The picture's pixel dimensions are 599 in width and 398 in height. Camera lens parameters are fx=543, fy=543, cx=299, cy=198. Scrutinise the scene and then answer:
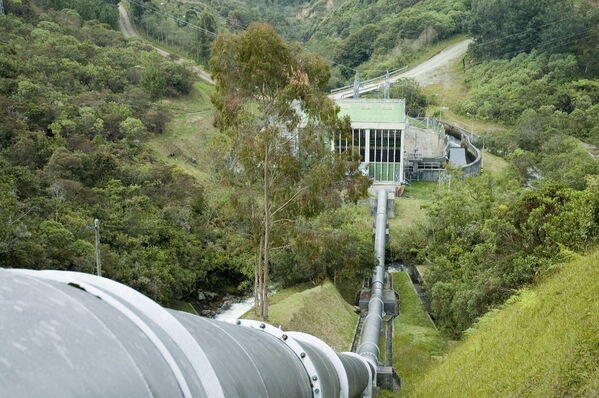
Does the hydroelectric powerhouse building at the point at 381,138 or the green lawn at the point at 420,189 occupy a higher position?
the hydroelectric powerhouse building at the point at 381,138

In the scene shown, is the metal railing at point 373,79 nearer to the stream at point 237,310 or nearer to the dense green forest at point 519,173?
the dense green forest at point 519,173

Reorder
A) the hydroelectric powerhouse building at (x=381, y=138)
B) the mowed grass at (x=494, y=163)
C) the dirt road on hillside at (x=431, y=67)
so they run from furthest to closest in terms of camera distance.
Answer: the dirt road on hillside at (x=431, y=67), the mowed grass at (x=494, y=163), the hydroelectric powerhouse building at (x=381, y=138)

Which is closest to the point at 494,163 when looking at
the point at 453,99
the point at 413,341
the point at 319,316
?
the point at 453,99

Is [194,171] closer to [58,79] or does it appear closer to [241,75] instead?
[58,79]

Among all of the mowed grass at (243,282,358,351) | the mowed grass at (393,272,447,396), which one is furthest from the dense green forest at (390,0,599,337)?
the mowed grass at (243,282,358,351)

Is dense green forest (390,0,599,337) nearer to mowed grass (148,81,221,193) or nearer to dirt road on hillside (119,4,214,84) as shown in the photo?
mowed grass (148,81,221,193)

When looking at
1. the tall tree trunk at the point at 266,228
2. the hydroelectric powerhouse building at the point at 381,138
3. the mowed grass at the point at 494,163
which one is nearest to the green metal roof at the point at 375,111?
the hydroelectric powerhouse building at the point at 381,138

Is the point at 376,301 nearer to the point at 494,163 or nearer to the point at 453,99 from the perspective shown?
the point at 494,163
